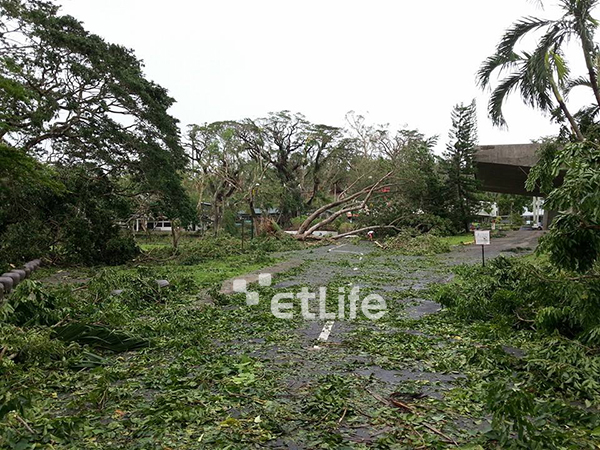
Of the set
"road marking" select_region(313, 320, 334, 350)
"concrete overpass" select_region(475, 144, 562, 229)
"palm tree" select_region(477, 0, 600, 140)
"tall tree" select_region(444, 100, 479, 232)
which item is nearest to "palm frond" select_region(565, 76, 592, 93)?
"palm tree" select_region(477, 0, 600, 140)

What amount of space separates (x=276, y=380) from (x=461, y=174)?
25580 mm

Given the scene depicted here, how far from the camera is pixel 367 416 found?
10.3 ft

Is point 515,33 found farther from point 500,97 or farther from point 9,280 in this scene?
point 9,280

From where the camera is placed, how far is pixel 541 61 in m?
10.0

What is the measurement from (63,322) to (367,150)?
3635 cm

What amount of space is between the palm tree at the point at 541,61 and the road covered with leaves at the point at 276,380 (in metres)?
6.30

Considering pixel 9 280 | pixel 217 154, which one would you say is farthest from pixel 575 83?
pixel 217 154

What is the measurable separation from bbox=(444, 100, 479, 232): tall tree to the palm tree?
1532cm

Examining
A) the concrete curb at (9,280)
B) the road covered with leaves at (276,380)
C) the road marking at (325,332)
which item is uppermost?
the concrete curb at (9,280)

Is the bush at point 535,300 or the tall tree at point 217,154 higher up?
the tall tree at point 217,154

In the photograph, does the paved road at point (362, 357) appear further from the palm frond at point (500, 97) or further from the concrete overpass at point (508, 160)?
the concrete overpass at point (508, 160)

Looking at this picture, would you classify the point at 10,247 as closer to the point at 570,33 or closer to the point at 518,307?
the point at 518,307

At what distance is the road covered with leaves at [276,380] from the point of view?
110 inches

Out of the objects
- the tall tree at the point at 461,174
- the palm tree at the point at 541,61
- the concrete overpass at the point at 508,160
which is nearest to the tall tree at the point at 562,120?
the palm tree at the point at 541,61
